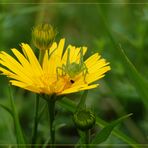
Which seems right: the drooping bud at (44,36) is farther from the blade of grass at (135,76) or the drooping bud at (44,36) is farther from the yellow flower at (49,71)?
the blade of grass at (135,76)

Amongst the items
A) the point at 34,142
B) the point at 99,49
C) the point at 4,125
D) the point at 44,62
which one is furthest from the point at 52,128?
the point at 99,49

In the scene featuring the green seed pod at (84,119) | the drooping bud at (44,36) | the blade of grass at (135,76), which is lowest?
the green seed pod at (84,119)

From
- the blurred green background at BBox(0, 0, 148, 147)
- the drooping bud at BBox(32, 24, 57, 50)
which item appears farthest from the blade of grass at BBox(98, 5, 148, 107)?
the drooping bud at BBox(32, 24, 57, 50)

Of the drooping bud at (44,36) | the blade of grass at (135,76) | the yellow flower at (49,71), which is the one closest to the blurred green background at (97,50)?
the blade of grass at (135,76)

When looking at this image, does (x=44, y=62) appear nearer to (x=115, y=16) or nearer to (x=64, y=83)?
(x=64, y=83)

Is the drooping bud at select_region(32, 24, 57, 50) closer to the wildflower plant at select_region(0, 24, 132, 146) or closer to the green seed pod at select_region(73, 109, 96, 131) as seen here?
the wildflower plant at select_region(0, 24, 132, 146)

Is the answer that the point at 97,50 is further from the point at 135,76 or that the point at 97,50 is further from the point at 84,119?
the point at 84,119

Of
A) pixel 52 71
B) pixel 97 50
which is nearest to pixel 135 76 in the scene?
pixel 52 71
